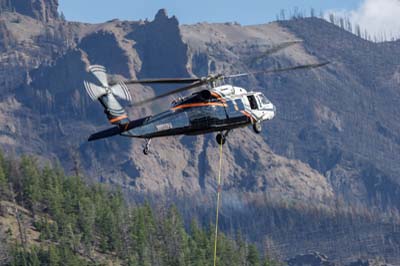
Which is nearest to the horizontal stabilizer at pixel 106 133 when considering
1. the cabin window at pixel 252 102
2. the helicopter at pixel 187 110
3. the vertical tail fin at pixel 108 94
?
the helicopter at pixel 187 110

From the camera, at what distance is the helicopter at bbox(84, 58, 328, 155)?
101550mm

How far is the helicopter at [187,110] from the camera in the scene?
10155 cm

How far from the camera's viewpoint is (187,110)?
106m

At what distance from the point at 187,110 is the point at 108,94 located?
25.1ft

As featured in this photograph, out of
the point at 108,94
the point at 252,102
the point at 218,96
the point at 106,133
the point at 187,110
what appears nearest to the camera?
the point at 106,133

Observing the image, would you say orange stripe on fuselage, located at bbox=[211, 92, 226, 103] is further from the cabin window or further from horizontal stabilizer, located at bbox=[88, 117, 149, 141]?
horizontal stabilizer, located at bbox=[88, 117, 149, 141]

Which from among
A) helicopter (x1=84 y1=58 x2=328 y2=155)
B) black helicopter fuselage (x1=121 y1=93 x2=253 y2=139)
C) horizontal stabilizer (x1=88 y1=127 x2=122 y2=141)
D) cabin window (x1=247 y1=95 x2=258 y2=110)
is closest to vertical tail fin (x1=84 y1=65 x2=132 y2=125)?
helicopter (x1=84 y1=58 x2=328 y2=155)

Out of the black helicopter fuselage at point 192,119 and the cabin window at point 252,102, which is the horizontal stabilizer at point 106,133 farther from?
the cabin window at point 252,102

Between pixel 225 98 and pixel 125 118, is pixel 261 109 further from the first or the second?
pixel 125 118

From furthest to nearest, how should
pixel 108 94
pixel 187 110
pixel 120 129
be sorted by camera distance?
1. pixel 187 110
2. pixel 120 129
3. pixel 108 94

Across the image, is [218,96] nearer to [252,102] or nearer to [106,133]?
[252,102]

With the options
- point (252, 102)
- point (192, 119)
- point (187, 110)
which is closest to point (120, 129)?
point (187, 110)

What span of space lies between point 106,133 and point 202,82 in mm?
9882

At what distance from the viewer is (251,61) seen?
10619 centimetres
